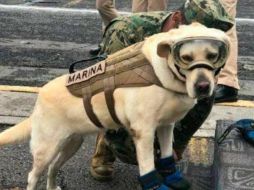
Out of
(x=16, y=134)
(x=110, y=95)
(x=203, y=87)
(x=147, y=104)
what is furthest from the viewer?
(x=16, y=134)

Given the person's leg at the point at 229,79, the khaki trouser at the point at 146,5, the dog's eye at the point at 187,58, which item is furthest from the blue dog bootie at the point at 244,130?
the khaki trouser at the point at 146,5

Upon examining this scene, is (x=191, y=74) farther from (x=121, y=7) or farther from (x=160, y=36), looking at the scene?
(x=121, y=7)

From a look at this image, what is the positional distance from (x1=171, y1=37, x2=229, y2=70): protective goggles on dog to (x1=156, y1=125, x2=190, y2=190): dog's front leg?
0.58 meters

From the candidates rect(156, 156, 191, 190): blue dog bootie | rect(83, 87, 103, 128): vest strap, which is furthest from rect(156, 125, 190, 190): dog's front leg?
rect(83, 87, 103, 128): vest strap

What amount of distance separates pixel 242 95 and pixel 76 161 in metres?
2.14

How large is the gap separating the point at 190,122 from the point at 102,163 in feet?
2.12

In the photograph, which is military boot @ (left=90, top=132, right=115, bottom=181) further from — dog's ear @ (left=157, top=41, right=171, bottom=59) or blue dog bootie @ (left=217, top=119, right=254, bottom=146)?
dog's ear @ (left=157, top=41, right=171, bottom=59)

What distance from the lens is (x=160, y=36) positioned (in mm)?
2881

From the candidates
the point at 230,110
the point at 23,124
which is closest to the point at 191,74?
the point at 23,124

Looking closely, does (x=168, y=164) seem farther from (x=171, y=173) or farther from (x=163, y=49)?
(x=163, y=49)

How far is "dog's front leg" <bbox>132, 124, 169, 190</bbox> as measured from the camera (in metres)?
2.93

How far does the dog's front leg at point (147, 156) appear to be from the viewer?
2.93 m

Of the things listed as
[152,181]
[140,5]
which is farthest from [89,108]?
[140,5]

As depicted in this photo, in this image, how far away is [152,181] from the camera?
→ 117 inches
